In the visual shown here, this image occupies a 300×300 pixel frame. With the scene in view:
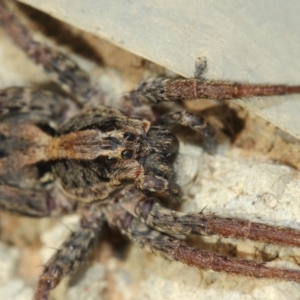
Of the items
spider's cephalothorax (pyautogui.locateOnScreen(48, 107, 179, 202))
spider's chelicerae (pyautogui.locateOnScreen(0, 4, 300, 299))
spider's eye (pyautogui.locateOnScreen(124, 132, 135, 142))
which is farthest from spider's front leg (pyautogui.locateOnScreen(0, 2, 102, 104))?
spider's eye (pyautogui.locateOnScreen(124, 132, 135, 142))

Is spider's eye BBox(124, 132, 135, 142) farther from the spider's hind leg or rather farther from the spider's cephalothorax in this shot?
the spider's hind leg

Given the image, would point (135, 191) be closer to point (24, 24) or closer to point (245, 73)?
point (245, 73)

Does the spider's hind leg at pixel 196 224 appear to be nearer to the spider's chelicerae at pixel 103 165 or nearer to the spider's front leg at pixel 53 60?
the spider's chelicerae at pixel 103 165

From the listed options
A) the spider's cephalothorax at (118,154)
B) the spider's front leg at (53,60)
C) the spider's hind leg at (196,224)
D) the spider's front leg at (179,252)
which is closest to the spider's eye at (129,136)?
the spider's cephalothorax at (118,154)

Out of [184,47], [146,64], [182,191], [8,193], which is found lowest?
[8,193]

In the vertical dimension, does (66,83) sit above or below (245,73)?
below

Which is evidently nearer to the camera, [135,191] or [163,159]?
[163,159]

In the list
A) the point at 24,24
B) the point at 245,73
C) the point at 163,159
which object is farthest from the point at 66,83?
the point at 245,73
